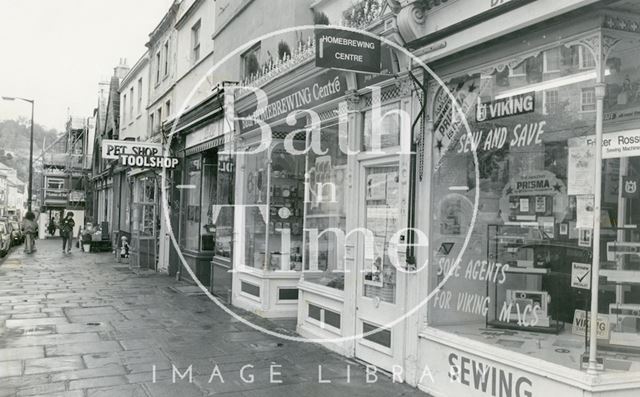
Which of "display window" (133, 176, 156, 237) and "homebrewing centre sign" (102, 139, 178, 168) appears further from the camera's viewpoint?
"display window" (133, 176, 156, 237)

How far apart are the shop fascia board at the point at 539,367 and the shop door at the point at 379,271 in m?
0.77

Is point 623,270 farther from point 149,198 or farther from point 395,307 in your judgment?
point 149,198

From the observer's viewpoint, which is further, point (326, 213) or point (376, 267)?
point (326, 213)

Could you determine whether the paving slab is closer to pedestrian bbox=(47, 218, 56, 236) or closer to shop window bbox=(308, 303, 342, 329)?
shop window bbox=(308, 303, 342, 329)

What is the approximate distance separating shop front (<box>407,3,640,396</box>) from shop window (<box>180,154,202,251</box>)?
9.90 m

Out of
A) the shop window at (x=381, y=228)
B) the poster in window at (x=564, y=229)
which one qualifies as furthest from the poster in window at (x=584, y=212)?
the shop window at (x=381, y=228)

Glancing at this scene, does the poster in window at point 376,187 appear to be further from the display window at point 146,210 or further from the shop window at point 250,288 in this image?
the display window at point 146,210

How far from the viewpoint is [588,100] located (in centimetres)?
506

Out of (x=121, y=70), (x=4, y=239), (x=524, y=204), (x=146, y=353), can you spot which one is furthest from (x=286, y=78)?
(x=121, y=70)

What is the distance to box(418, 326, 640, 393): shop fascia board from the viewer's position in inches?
170

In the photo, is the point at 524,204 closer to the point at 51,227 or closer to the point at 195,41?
the point at 195,41

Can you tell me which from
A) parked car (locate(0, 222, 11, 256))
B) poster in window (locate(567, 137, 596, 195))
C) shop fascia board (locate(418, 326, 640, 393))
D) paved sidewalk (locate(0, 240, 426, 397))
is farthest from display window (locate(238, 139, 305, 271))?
parked car (locate(0, 222, 11, 256))

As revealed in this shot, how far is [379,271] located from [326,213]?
187 cm

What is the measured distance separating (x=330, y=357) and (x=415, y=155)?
9.75ft
